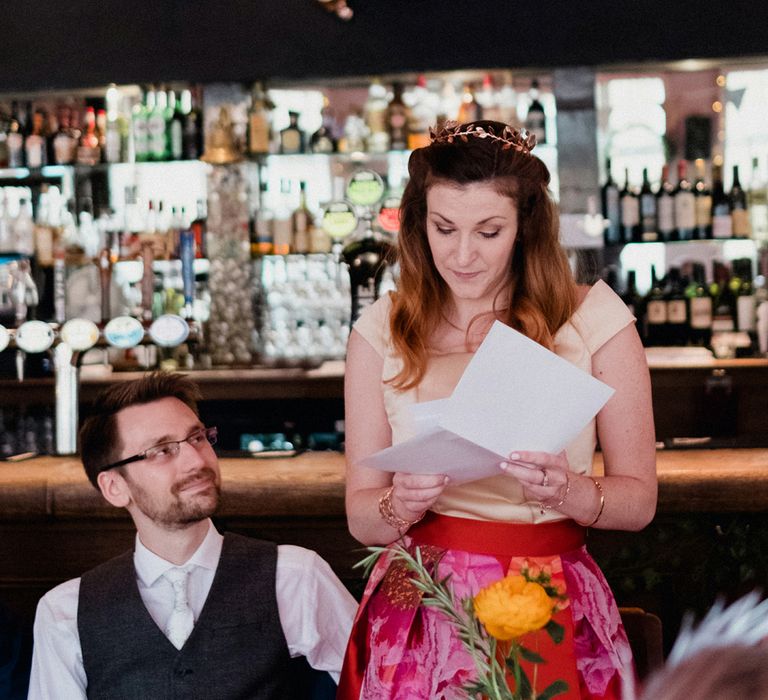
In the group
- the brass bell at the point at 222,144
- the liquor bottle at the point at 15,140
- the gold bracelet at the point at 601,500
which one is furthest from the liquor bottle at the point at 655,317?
the gold bracelet at the point at 601,500

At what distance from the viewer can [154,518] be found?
2012mm

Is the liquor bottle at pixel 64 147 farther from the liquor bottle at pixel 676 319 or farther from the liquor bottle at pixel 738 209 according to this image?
the liquor bottle at pixel 738 209

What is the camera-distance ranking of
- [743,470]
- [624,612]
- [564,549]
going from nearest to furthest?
[564,549] → [624,612] → [743,470]

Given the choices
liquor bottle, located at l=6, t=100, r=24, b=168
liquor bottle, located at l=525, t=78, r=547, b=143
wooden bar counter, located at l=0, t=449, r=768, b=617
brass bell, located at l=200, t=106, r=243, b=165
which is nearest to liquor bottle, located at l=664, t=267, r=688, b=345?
liquor bottle, located at l=525, t=78, r=547, b=143

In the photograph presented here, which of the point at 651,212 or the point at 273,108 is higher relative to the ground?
the point at 273,108

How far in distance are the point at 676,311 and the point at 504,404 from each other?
4.14 meters

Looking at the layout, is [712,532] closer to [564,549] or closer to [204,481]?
[564,549]

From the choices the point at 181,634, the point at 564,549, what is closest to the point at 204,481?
the point at 181,634

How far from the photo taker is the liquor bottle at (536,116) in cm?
527

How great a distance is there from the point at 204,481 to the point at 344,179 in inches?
144

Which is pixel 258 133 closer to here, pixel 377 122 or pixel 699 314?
pixel 377 122

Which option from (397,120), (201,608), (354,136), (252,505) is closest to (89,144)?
(354,136)

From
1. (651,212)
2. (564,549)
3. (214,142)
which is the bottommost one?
(564,549)

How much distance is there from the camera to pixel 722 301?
541 cm
